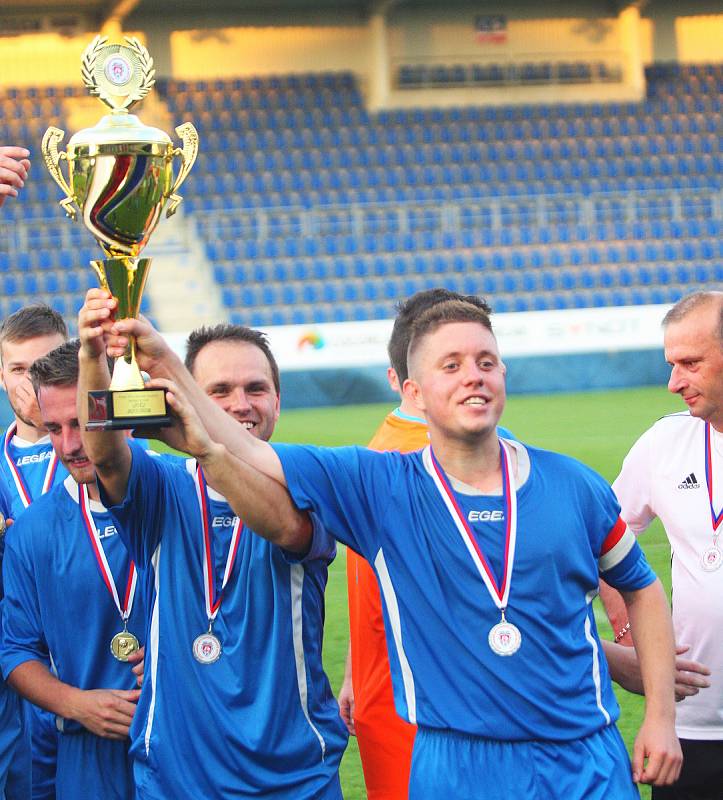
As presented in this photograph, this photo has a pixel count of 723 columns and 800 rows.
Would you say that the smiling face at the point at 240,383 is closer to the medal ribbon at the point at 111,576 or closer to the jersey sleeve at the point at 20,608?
the medal ribbon at the point at 111,576

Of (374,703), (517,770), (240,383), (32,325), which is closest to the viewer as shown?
(517,770)

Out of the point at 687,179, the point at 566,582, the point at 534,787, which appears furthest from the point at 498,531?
the point at 687,179

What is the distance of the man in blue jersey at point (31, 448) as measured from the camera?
3.13m

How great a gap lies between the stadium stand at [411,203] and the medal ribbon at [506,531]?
1428 centimetres

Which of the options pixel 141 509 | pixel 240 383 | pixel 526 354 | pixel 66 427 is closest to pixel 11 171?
pixel 66 427

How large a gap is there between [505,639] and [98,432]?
866 mm

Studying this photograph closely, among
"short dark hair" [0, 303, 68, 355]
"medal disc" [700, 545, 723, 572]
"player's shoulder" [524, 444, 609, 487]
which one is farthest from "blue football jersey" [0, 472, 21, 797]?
"medal disc" [700, 545, 723, 572]

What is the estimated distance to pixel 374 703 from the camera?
300cm

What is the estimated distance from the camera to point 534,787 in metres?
2.26

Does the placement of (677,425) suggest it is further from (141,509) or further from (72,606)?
(72,606)

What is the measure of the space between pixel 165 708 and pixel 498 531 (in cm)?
75

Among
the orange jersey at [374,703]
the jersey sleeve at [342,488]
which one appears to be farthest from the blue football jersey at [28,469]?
the jersey sleeve at [342,488]

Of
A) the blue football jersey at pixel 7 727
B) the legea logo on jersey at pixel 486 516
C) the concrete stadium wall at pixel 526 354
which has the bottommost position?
the blue football jersey at pixel 7 727

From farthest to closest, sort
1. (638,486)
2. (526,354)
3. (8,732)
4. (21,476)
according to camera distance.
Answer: (526,354) < (21,476) < (638,486) < (8,732)
